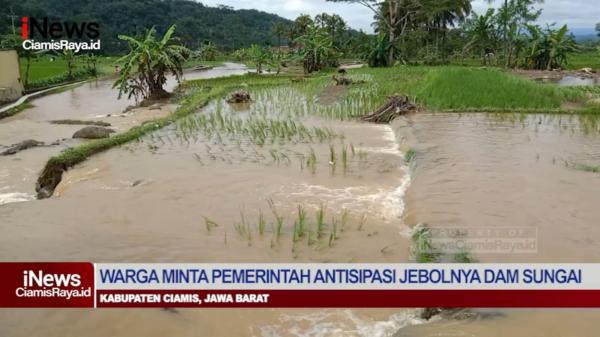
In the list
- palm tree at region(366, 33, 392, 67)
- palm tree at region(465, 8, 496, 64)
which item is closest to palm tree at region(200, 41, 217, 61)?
palm tree at region(366, 33, 392, 67)

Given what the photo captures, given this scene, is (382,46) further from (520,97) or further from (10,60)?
(10,60)

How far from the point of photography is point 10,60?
18234 mm

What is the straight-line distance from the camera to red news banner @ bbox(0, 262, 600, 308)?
351cm

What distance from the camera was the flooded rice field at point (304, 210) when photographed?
346cm

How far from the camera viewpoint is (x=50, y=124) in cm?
1441

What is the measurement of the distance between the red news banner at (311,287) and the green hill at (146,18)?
1409 inches

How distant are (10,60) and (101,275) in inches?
703

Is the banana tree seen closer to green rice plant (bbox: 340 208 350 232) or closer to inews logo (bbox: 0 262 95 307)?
green rice plant (bbox: 340 208 350 232)

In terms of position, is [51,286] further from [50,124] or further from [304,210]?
[50,124]

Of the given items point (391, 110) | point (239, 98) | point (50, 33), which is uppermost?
point (50, 33)

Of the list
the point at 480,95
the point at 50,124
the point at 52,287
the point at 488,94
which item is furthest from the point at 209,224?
the point at 50,124

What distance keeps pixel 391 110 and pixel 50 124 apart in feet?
32.0

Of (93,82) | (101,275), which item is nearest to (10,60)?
(93,82)

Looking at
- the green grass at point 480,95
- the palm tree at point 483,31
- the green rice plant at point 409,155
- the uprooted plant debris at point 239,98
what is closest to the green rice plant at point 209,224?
the green rice plant at point 409,155
